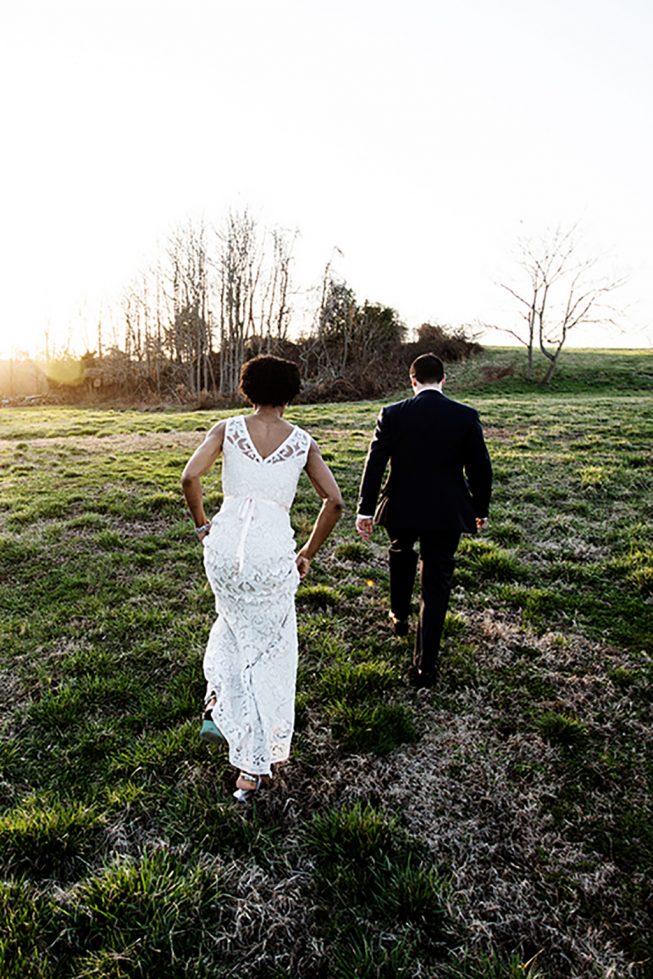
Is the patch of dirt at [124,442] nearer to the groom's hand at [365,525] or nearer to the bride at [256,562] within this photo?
the groom's hand at [365,525]

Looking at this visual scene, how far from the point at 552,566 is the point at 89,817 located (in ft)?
17.9

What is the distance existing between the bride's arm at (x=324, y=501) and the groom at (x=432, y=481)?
1130 mm

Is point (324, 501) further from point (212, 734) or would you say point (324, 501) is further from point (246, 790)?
point (246, 790)

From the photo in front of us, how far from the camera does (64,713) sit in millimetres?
3859

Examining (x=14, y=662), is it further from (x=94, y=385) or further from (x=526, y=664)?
(x=94, y=385)

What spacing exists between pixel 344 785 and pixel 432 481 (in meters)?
2.19

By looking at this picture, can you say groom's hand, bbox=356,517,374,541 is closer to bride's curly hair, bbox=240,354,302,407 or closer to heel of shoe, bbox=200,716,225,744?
bride's curly hair, bbox=240,354,302,407

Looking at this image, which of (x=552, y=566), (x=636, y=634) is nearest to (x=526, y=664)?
(x=636, y=634)

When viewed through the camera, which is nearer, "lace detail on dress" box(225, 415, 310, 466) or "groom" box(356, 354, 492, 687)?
"lace detail on dress" box(225, 415, 310, 466)

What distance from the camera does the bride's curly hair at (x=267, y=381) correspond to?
296 cm

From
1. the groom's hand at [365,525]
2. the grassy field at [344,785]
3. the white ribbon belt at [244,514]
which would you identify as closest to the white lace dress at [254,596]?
the white ribbon belt at [244,514]

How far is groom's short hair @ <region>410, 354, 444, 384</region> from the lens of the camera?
4266 mm

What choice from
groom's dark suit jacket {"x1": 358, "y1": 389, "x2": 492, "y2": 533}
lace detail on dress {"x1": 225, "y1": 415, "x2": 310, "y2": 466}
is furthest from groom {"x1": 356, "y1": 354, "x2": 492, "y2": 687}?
lace detail on dress {"x1": 225, "y1": 415, "x2": 310, "y2": 466}

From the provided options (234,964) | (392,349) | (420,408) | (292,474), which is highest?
(392,349)
